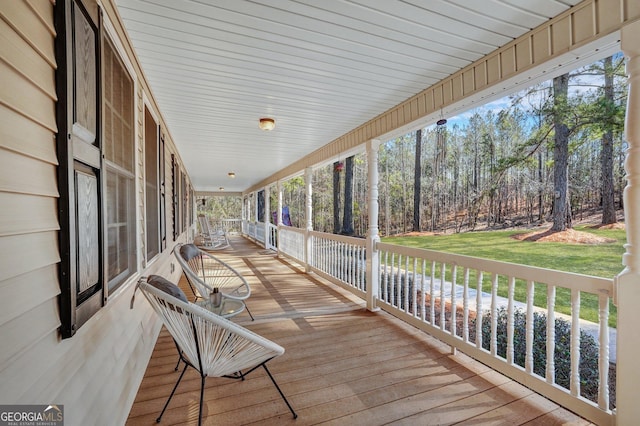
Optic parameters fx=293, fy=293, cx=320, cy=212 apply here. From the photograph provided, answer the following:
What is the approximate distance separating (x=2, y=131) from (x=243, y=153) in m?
5.74

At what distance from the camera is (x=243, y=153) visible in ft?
21.0

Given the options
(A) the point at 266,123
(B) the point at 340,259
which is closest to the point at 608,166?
(B) the point at 340,259

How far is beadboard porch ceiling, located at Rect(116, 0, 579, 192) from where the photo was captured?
1877 millimetres

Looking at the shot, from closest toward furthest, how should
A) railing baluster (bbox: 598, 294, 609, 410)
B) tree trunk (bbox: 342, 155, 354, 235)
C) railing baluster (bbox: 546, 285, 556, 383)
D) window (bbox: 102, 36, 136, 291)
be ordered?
1. railing baluster (bbox: 598, 294, 609, 410)
2. window (bbox: 102, 36, 136, 291)
3. railing baluster (bbox: 546, 285, 556, 383)
4. tree trunk (bbox: 342, 155, 354, 235)

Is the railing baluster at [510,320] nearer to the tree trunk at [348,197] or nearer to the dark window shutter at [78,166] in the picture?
the dark window shutter at [78,166]

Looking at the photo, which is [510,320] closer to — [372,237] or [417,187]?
[372,237]

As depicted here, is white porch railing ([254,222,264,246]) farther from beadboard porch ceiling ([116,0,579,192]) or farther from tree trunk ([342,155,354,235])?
beadboard porch ceiling ([116,0,579,192])

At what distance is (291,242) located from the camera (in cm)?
782

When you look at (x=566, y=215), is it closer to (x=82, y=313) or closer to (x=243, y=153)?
(x=243, y=153)

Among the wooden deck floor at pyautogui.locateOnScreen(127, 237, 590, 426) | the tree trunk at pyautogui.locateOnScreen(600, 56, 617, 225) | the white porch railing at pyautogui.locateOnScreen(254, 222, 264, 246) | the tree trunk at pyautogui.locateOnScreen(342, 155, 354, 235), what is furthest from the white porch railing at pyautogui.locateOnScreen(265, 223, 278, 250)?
the tree trunk at pyautogui.locateOnScreen(600, 56, 617, 225)

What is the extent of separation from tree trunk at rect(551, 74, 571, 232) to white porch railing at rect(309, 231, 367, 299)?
4.01m

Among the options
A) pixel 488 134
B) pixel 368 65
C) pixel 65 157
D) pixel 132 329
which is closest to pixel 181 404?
pixel 132 329

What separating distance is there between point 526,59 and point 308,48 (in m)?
1.64

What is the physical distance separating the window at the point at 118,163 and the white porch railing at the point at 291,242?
14.9 ft
